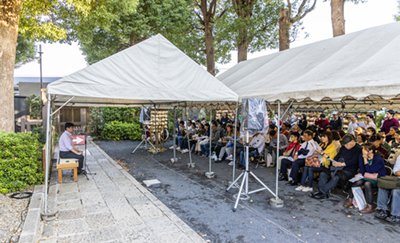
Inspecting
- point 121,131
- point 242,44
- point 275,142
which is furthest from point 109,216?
point 242,44

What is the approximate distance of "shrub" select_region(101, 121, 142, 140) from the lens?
602 inches

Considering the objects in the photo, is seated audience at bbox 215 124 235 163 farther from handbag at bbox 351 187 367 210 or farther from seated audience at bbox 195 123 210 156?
handbag at bbox 351 187 367 210

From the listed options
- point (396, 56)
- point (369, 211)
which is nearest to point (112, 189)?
point (369, 211)

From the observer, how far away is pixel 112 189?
5.81 m

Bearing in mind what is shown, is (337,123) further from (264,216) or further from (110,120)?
(110,120)

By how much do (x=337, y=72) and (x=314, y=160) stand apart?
2.11 meters

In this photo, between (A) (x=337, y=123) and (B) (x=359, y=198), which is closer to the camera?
(B) (x=359, y=198)

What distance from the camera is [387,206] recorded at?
4.35m

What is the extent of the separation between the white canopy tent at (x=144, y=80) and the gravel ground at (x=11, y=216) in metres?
0.80

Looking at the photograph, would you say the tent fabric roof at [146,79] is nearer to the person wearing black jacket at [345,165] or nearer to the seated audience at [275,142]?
the person wearing black jacket at [345,165]

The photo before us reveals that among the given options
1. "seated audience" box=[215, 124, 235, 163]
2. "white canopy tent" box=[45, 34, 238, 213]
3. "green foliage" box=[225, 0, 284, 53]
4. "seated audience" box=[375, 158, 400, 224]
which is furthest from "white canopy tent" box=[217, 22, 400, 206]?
"green foliage" box=[225, 0, 284, 53]

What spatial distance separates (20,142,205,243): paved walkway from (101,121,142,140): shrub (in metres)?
8.92

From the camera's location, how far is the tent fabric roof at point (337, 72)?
399 cm

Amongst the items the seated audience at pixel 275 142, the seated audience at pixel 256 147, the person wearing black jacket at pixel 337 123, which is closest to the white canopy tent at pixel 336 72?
the seated audience at pixel 256 147
